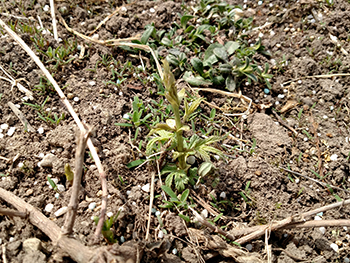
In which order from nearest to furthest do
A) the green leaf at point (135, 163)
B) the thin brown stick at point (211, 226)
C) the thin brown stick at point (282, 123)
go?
the thin brown stick at point (211, 226) → the green leaf at point (135, 163) → the thin brown stick at point (282, 123)

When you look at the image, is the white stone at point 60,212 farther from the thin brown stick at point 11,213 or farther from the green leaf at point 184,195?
the green leaf at point 184,195

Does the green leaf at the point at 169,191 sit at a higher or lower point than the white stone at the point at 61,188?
lower

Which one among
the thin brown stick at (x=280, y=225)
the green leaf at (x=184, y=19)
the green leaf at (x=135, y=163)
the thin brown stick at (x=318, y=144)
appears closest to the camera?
the thin brown stick at (x=280, y=225)

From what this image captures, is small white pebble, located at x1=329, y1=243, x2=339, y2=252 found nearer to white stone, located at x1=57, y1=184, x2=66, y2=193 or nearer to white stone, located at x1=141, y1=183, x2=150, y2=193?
white stone, located at x1=141, y1=183, x2=150, y2=193

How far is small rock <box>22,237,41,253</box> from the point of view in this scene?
1925mm

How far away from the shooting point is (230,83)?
289 cm

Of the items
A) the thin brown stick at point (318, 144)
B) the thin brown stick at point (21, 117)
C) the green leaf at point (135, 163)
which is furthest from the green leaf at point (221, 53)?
the thin brown stick at point (21, 117)

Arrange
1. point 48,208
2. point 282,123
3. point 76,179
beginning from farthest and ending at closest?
point 282,123 → point 48,208 → point 76,179

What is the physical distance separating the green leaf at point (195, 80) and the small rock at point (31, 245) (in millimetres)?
1713

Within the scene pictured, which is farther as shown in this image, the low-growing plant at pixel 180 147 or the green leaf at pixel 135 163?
the green leaf at pixel 135 163

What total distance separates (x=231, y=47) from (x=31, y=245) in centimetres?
231

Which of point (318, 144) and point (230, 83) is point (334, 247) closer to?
point (318, 144)

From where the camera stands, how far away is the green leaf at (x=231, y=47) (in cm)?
302

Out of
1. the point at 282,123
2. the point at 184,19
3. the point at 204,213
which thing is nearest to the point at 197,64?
the point at 184,19
